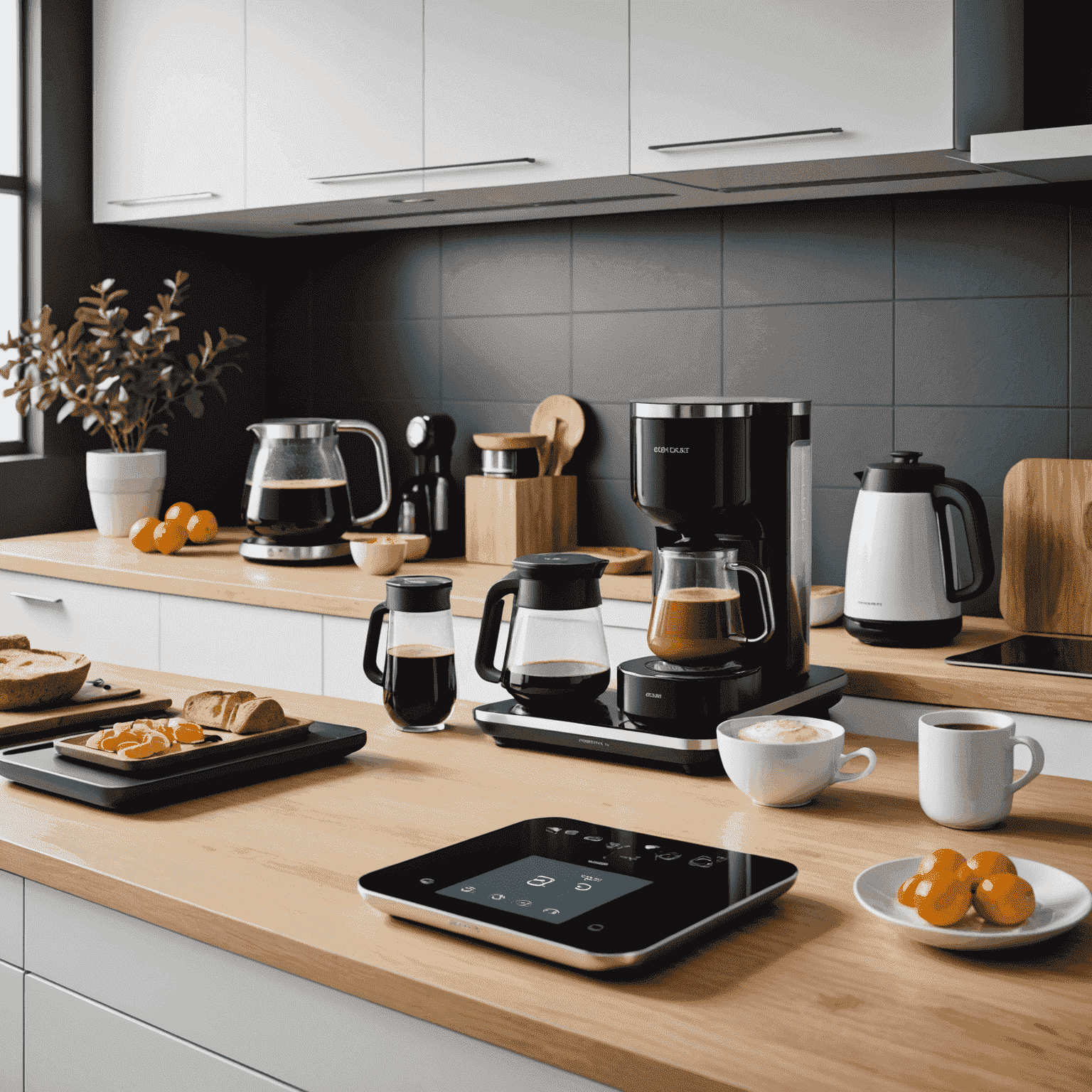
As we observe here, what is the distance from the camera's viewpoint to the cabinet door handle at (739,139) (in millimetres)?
2262

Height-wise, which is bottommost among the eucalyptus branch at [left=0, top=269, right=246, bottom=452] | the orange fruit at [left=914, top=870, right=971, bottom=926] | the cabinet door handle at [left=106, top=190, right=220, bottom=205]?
the orange fruit at [left=914, top=870, right=971, bottom=926]

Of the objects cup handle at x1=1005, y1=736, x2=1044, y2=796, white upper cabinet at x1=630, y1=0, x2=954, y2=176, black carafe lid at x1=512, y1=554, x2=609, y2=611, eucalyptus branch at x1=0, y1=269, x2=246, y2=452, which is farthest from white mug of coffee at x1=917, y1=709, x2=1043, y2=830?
eucalyptus branch at x1=0, y1=269, x2=246, y2=452

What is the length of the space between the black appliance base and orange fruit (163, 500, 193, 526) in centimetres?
178

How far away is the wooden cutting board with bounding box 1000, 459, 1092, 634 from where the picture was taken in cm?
231

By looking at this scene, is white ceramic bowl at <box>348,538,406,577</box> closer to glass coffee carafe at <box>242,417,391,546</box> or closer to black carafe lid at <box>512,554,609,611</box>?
glass coffee carafe at <box>242,417,391,546</box>

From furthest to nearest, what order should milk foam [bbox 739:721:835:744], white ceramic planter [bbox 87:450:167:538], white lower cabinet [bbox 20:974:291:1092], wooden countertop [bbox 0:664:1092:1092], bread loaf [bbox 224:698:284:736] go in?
white ceramic planter [bbox 87:450:167:538] < bread loaf [bbox 224:698:284:736] < milk foam [bbox 739:721:835:744] < white lower cabinet [bbox 20:974:291:1092] < wooden countertop [bbox 0:664:1092:1092]

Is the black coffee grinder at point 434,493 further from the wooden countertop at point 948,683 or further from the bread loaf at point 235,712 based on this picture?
the bread loaf at point 235,712

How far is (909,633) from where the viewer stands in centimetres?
224

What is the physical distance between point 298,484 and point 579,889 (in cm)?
226

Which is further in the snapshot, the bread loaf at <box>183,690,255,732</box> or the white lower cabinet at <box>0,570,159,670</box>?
the white lower cabinet at <box>0,570,159,670</box>

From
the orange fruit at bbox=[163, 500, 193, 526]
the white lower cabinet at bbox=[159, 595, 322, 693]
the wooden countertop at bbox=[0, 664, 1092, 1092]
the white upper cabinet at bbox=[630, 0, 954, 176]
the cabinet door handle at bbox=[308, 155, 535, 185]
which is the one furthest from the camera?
the orange fruit at bbox=[163, 500, 193, 526]

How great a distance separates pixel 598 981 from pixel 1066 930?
0.33 metres

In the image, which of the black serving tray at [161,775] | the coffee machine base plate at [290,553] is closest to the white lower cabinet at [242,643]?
the coffee machine base plate at [290,553]

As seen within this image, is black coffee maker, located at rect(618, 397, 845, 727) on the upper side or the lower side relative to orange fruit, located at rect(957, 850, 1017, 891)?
upper
